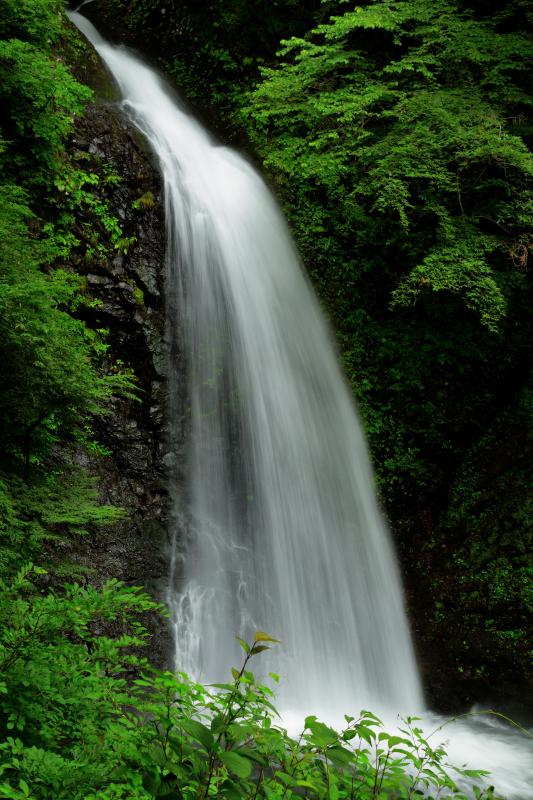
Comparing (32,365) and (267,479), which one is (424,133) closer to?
(267,479)

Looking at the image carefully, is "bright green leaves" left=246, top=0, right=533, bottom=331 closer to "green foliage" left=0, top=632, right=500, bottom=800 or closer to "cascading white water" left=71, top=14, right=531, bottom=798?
"cascading white water" left=71, top=14, right=531, bottom=798

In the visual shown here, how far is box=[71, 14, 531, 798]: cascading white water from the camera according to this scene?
550 centimetres

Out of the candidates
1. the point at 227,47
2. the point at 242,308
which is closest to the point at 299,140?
the point at 242,308

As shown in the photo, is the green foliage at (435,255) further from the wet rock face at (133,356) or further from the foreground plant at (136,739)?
the foreground plant at (136,739)

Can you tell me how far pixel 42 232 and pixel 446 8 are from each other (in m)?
5.73


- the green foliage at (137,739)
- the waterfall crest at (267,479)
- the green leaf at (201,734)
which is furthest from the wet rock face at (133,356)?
the green leaf at (201,734)

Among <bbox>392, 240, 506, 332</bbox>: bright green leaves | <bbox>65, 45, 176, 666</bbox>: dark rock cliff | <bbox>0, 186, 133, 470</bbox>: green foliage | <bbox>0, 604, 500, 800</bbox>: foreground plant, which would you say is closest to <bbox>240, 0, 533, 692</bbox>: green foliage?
<bbox>392, 240, 506, 332</bbox>: bright green leaves

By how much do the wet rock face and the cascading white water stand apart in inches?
9.1

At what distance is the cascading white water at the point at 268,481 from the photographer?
18.0 ft

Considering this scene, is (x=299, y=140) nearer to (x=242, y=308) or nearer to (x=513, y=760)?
(x=242, y=308)

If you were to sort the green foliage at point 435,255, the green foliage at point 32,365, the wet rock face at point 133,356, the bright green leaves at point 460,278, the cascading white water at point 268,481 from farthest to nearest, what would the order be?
the green foliage at point 435,255, the bright green leaves at point 460,278, the cascading white water at point 268,481, the wet rock face at point 133,356, the green foliage at point 32,365

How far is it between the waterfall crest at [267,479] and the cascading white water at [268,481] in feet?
0.05

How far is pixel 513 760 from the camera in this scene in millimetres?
4875

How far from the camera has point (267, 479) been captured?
620cm
